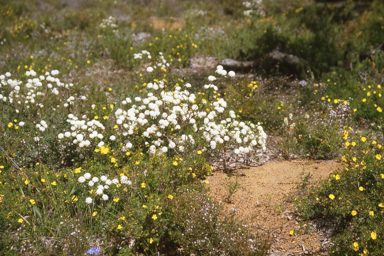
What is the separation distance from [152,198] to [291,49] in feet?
23.0

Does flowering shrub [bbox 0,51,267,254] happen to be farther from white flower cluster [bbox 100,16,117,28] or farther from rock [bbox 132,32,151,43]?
white flower cluster [bbox 100,16,117,28]

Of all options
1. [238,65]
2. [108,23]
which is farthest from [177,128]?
[108,23]

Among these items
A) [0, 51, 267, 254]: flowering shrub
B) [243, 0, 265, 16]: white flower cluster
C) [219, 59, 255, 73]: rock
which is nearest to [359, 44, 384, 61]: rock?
[219, 59, 255, 73]: rock

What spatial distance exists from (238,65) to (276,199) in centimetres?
466

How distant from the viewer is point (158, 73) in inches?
257

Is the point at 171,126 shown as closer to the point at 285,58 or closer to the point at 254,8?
the point at 285,58

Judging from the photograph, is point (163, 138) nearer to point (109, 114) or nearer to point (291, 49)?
point (109, 114)

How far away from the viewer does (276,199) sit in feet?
12.4

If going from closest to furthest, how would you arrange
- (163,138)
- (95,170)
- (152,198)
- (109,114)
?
(152,198) → (95,170) → (163,138) → (109,114)

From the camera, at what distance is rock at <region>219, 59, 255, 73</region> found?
24.7 feet

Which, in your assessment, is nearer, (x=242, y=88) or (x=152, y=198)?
(x=152, y=198)

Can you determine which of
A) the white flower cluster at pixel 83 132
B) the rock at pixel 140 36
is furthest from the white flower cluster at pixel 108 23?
the white flower cluster at pixel 83 132

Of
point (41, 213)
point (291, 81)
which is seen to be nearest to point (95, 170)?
point (41, 213)

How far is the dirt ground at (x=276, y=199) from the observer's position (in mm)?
3232
